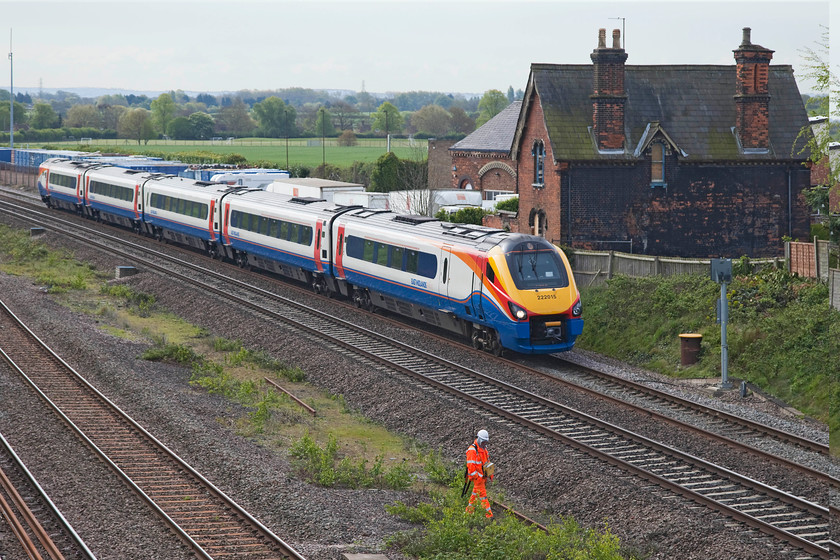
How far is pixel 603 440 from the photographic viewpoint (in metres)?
17.1

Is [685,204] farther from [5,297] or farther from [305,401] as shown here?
[5,297]

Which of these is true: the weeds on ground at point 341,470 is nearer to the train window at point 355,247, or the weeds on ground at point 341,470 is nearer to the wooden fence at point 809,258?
the train window at point 355,247

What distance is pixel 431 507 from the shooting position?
13.8m

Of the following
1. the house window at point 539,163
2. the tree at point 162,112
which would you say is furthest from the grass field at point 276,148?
the house window at point 539,163

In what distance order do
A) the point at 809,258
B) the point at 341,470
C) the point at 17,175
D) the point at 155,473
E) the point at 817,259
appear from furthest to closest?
the point at 17,175 → the point at 809,258 → the point at 817,259 → the point at 341,470 → the point at 155,473

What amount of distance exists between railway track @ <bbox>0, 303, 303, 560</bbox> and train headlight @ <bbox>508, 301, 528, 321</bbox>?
8.50m

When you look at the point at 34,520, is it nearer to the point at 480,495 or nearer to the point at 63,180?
the point at 480,495

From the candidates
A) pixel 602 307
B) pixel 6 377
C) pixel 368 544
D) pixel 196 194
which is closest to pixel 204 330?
pixel 6 377

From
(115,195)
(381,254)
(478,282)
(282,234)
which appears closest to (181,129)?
(115,195)

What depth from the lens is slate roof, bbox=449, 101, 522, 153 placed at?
5478cm

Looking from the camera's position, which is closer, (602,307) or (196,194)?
(602,307)

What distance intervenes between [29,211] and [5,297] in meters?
27.2

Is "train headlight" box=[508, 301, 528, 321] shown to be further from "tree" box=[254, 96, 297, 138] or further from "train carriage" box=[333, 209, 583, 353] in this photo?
"tree" box=[254, 96, 297, 138]

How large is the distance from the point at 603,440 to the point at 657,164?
19.5m
